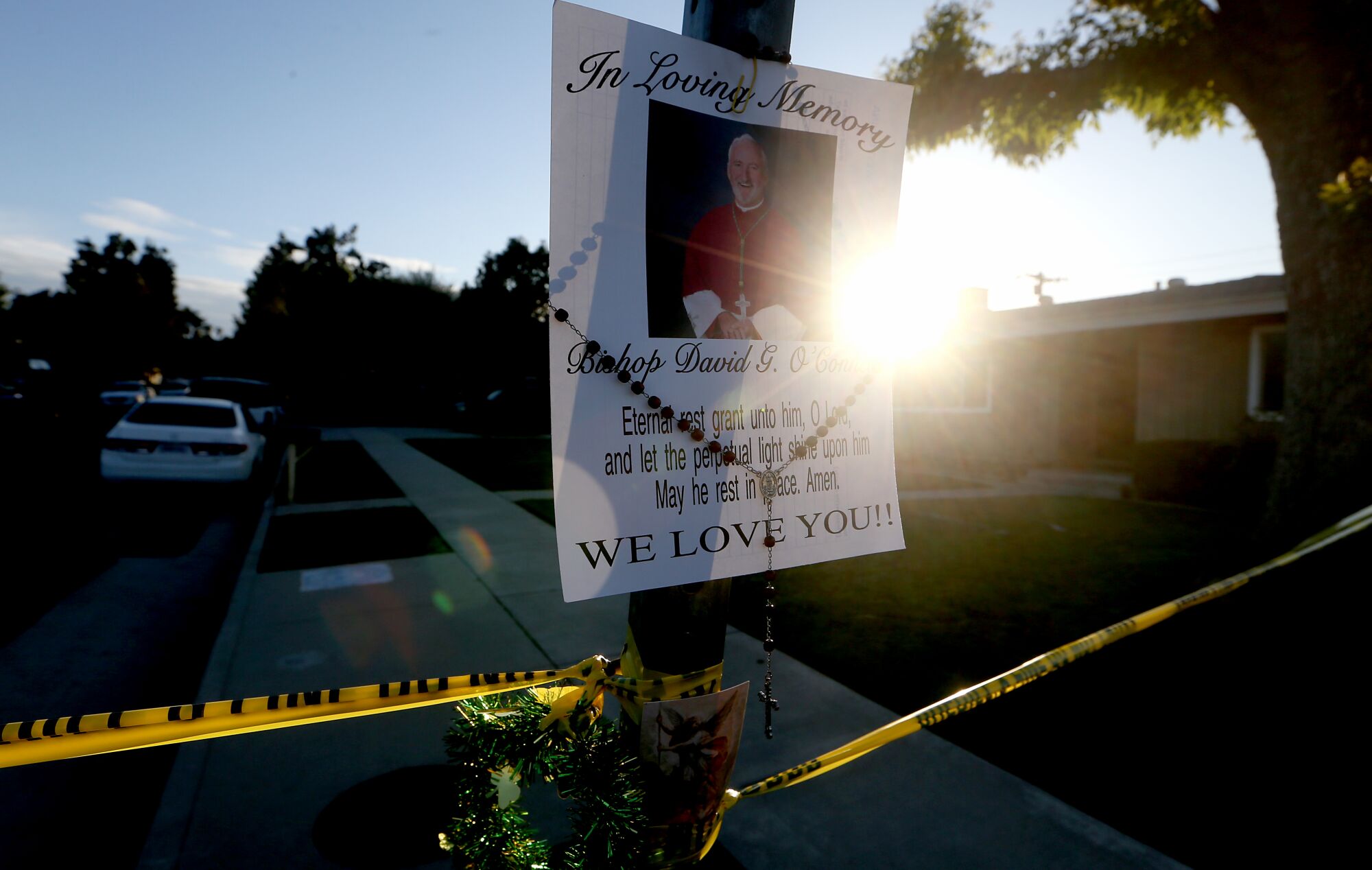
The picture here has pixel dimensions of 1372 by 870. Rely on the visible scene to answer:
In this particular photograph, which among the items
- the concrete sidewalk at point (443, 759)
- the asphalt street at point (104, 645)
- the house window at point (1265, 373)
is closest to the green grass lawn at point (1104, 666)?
the concrete sidewalk at point (443, 759)

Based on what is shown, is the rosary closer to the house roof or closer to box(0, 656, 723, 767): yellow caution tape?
box(0, 656, 723, 767): yellow caution tape

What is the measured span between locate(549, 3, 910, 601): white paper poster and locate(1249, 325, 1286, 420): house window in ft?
50.7

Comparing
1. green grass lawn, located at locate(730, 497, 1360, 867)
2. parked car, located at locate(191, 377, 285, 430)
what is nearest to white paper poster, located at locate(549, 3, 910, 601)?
green grass lawn, located at locate(730, 497, 1360, 867)

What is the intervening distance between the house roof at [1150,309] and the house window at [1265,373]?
1.22 metres

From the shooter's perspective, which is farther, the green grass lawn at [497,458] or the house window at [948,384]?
the house window at [948,384]

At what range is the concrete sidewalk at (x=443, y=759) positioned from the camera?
261 cm

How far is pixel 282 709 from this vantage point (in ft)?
4.36

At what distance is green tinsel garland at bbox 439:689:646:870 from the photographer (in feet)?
4.45

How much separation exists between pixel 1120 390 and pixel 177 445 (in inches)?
689

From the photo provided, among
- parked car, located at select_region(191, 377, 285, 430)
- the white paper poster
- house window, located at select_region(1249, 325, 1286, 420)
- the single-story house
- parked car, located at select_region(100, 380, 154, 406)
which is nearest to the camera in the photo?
the white paper poster

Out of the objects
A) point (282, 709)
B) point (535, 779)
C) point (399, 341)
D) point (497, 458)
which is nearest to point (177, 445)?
point (497, 458)

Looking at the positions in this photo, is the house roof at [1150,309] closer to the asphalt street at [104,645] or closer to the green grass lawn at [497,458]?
the green grass lawn at [497,458]

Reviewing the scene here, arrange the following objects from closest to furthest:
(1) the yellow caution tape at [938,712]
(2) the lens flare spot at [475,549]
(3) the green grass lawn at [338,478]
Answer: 1. (1) the yellow caution tape at [938,712]
2. (2) the lens flare spot at [475,549]
3. (3) the green grass lawn at [338,478]

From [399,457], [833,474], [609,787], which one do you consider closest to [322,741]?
[609,787]
